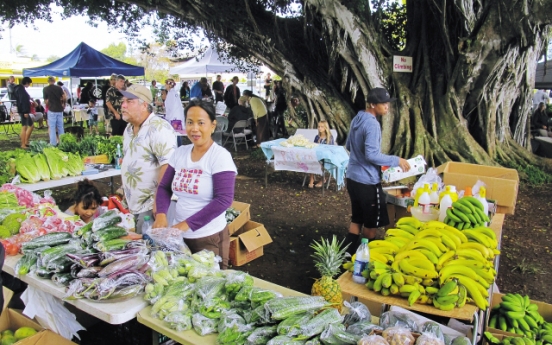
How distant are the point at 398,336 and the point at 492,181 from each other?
9.75 feet

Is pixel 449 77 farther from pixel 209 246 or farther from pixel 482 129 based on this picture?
pixel 209 246

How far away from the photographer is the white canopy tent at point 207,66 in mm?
18125

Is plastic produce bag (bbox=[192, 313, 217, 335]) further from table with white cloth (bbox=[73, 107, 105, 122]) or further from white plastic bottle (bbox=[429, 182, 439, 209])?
table with white cloth (bbox=[73, 107, 105, 122])

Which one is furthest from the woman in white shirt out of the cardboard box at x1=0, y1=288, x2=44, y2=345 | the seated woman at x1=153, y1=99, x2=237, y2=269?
the cardboard box at x1=0, y1=288, x2=44, y2=345

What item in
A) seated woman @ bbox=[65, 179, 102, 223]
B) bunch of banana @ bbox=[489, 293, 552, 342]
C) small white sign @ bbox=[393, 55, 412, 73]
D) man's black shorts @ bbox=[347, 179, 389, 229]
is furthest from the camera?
small white sign @ bbox=[393, 55, 412, 73]

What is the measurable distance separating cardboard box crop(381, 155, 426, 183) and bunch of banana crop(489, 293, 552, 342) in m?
1.42

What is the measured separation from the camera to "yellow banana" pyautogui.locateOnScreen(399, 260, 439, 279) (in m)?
2.56

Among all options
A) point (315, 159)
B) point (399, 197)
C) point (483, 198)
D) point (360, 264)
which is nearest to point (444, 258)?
point (360, 264)

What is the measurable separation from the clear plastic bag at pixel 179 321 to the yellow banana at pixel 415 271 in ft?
4.28

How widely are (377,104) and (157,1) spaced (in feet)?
24.1

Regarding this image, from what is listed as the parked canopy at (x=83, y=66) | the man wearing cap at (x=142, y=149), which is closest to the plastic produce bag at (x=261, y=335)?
the man wearing cap at (x=142, y=149)

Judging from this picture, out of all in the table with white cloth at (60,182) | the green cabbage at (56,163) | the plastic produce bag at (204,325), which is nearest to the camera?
the plastic produce bag at (204,325)

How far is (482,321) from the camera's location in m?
2.95

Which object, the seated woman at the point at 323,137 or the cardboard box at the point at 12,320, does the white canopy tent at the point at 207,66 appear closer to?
the seated woman at the point at 323,137
